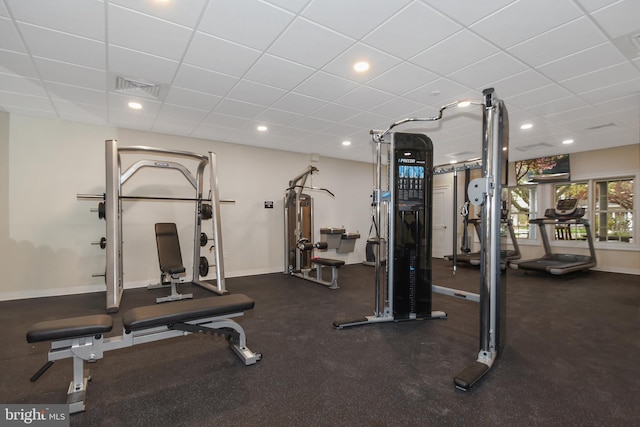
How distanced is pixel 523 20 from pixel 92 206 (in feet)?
18.7

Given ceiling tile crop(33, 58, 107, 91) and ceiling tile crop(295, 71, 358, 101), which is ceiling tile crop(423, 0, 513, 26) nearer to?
ceiling tile crop(295, 71, 358, 101)

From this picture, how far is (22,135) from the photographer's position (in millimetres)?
4164

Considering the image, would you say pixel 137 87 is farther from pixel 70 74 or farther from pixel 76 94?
pixel 76 94

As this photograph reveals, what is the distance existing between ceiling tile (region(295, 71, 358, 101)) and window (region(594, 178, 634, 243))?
21.3ft

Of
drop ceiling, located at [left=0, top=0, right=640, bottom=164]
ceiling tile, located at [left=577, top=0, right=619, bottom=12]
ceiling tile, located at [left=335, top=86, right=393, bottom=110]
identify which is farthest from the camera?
ceiling tile, located at [left=335, top=86, right=393, bottom=110]

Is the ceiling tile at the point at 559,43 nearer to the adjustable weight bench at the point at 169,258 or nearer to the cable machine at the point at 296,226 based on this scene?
the cable machine at the point at 296,226

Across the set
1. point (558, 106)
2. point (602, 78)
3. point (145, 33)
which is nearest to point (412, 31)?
point (145, 33)

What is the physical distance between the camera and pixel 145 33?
2.36m

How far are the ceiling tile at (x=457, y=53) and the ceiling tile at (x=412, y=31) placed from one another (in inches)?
3.5

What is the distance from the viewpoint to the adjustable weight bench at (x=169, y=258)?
13.3ft

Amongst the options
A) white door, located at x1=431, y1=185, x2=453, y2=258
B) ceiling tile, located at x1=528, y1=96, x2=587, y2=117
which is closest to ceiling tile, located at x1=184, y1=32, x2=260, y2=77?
ceiling tile, located at x1=528, y1=96, x2=587, y2=117

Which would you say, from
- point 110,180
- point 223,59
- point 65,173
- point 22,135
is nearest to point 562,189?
point 223,59

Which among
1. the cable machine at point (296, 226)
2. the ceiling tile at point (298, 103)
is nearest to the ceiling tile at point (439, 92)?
the ceiling tile at point (298, 103)

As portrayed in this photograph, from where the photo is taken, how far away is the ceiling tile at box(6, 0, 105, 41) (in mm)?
2021
